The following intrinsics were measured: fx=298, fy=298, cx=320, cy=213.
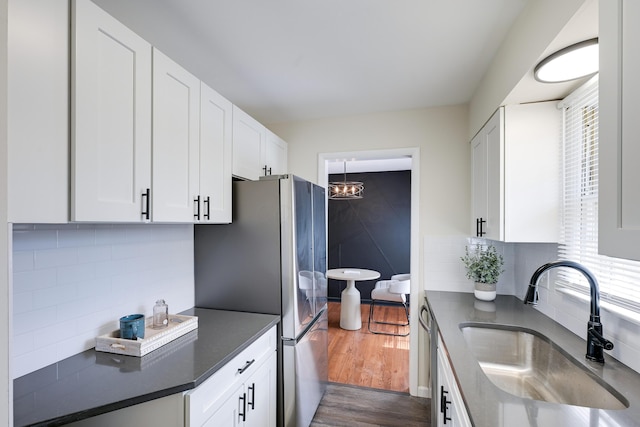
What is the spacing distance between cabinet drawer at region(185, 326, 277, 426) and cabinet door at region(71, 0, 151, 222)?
74 centimetres

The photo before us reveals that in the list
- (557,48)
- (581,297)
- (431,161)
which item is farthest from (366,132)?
(581,297)

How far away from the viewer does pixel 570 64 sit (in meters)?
1.21

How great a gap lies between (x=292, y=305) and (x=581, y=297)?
151 centimetres

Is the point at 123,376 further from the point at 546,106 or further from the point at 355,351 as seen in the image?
the point at 355,351

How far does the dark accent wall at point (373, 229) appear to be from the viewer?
528 cm

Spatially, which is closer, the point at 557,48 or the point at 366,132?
the point at 557,48

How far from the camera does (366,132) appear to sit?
2715 mm

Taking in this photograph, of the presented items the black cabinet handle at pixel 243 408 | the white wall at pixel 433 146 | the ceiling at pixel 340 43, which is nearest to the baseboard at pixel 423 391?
the white wall at pixel 433 146

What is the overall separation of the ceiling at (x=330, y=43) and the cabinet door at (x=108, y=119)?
1.19 ft

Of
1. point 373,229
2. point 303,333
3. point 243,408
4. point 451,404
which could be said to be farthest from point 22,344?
point 373,229

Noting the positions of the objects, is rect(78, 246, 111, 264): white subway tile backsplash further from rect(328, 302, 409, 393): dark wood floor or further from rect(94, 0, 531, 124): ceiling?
rect(328, 302, 409, 393): dark wood floor

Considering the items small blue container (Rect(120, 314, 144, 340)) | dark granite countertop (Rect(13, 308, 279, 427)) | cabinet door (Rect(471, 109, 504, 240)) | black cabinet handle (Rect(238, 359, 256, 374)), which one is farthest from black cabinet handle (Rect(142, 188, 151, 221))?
cabinet door (Rect(471, 109, 504, 240))

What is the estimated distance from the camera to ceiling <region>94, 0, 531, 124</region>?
1.36 metres

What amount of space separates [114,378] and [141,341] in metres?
0.20
